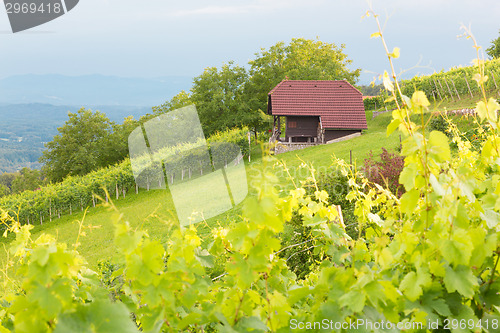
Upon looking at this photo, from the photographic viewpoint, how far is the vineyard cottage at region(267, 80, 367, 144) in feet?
96.3

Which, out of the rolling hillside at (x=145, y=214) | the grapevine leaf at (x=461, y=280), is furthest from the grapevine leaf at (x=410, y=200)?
the rolling hillside at (x=145, y=214)

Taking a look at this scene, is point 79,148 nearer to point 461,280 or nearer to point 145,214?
point 145,214

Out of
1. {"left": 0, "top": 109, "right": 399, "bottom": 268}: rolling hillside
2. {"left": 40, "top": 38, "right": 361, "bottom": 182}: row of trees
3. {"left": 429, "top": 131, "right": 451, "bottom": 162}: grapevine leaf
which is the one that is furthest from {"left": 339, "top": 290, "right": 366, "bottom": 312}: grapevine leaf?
{"left": 40, "top": 38, "right": 361, "bottom": 182}: row of trees

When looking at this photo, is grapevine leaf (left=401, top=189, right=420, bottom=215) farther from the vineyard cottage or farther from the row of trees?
the row of trees

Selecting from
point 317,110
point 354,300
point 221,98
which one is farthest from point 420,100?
point 221,98

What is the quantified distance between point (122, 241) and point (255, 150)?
30134 mm

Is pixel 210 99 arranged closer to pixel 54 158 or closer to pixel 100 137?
pixel 100 137

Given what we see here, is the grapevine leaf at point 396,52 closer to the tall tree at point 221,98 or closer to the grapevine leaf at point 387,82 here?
the grapevine leaf at point 387,82

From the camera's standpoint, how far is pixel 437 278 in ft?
4.03

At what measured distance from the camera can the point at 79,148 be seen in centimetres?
4434

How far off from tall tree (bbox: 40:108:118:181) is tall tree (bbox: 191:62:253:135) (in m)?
15.5

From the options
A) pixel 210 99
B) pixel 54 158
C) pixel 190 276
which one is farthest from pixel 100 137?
pixel 190 276

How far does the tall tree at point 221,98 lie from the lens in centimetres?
3734

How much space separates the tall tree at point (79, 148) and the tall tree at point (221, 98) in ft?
50.7
